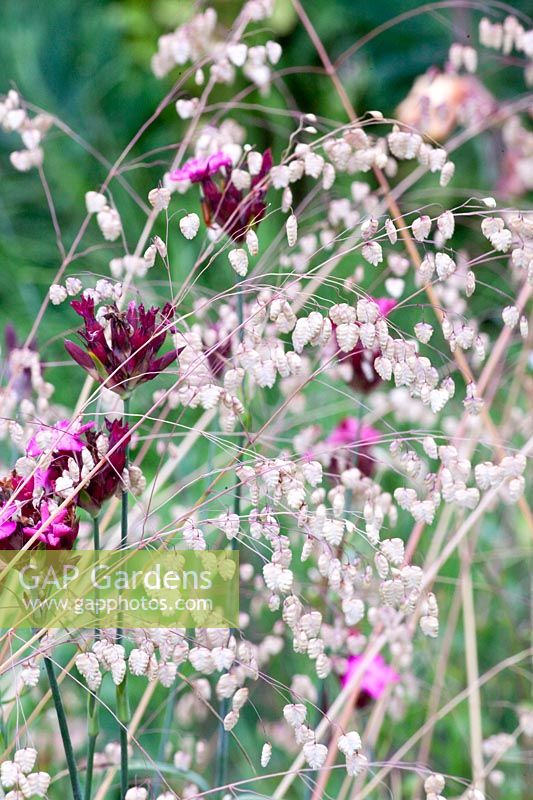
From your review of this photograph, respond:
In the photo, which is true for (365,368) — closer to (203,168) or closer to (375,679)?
(203,168)

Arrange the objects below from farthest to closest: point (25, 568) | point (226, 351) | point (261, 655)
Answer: point (261, 655) < point (226, 351) < point (25, 568)

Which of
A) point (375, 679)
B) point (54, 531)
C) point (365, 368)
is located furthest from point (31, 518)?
point (375, 679)

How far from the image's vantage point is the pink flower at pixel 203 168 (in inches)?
26.8

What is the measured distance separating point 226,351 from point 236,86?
1.61 meters

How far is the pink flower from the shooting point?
68 centimetres

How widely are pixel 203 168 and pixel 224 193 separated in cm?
2

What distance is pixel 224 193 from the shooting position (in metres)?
0.68

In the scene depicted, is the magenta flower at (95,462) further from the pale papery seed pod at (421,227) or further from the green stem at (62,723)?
the pale papery seed pod at (421,227)

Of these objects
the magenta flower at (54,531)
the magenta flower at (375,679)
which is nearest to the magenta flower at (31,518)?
the magenta flower at (54,531)

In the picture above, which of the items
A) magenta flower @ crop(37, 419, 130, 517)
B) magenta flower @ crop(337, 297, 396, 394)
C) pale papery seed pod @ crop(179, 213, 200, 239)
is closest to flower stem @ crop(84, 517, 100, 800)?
magenta flower @ crop(37, 419, 130, 517)

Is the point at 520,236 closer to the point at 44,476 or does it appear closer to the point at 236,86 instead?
the point at 44,476

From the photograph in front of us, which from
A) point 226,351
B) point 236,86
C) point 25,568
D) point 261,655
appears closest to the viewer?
point 25,568

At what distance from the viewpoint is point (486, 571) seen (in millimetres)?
1206

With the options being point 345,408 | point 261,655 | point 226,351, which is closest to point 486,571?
point 345,408
